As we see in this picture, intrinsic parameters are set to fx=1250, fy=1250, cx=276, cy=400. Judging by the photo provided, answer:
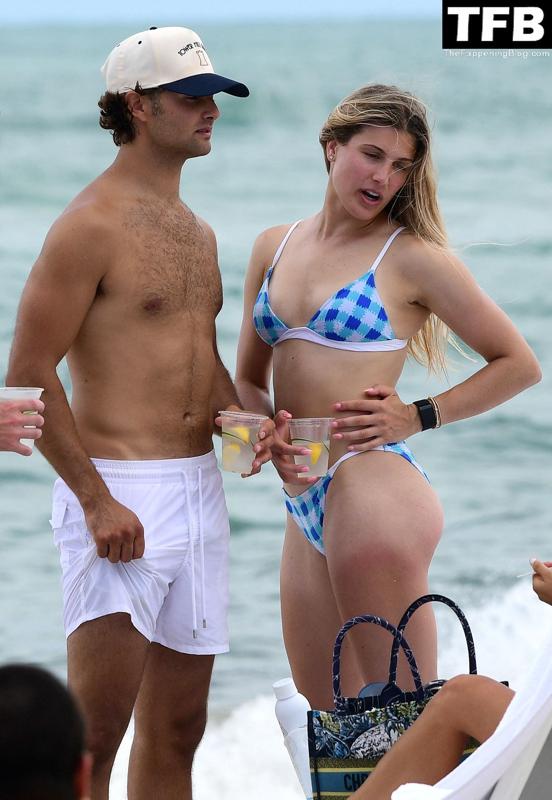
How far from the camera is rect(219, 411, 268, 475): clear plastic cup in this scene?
3.26 metres

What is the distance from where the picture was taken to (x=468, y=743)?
2713 mm

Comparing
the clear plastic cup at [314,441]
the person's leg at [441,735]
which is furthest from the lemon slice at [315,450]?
the person's leg at [441,735]

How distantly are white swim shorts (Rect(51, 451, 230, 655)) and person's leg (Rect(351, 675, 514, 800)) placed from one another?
73 cm

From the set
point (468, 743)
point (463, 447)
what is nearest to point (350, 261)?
point (468, 743)

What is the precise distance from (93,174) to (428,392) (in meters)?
10.4

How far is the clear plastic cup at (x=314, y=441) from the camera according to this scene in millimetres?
3291

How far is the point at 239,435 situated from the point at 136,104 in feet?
2.99

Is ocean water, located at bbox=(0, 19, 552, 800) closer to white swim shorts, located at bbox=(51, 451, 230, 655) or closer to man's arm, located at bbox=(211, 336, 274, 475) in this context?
man's arm, located at bbox=(211, 336, 274, 475)

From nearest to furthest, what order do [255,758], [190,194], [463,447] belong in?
[255,758] → [463,447] → [190,194]

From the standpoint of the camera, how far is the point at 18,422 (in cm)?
287

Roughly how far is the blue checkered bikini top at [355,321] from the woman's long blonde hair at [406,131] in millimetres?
85

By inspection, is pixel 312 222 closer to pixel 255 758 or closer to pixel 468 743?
pixel 468 743

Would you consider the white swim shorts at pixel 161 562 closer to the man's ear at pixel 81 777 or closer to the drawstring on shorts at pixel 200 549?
the drawstring on shorts at pixel 200 549

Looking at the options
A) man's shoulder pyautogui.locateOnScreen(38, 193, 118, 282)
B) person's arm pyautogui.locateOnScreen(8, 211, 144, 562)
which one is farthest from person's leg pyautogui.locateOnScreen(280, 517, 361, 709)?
man's shoulder pyautogui.locateOnScreen(38, 193, 118, 282)
